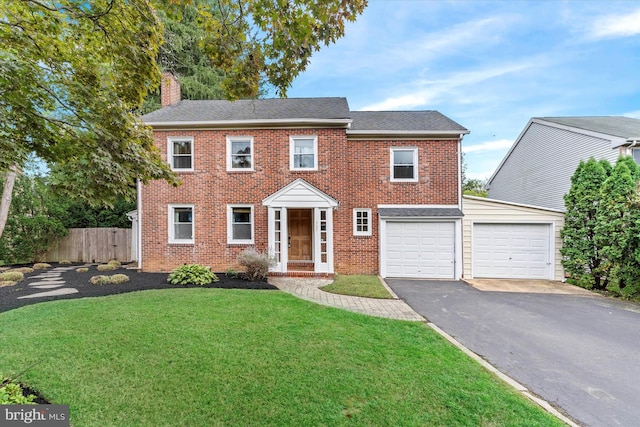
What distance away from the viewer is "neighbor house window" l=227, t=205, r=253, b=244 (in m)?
10.4

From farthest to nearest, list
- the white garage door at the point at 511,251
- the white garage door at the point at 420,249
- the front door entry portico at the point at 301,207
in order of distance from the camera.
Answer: the white garage door at the point at 420,249, the white garage door at the point at 511,251, the front door entry portico at the point at 301,207

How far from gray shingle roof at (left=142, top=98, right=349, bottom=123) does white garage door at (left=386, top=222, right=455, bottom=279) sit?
16.6 ft

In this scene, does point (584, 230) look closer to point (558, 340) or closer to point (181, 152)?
point (558, 340)

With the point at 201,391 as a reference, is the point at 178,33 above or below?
above

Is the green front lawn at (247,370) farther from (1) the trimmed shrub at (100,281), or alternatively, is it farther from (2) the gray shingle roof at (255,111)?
(2) the gray shingle roof at (255,111)

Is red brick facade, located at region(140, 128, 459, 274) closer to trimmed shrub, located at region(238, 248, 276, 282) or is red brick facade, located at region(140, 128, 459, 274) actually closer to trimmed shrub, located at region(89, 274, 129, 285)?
trimmed shrub, located at region(238, 248, 276, 282)

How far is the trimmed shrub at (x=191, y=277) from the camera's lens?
8.07 meters

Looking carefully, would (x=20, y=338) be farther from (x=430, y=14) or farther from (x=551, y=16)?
(x=551, y=16)

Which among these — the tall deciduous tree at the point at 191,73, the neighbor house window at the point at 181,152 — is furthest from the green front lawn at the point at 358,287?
the tall deciduous tree at the point at 191,73

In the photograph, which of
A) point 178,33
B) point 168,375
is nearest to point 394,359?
point 168,375

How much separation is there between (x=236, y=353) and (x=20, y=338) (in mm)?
3455

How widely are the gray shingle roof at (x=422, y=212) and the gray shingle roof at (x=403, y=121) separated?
316 centimetres

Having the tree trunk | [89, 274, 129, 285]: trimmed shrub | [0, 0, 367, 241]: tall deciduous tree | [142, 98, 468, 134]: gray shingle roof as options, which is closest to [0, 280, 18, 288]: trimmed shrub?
[89, 274, 129, 285]: trimmed shrub

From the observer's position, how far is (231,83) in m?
4.16
